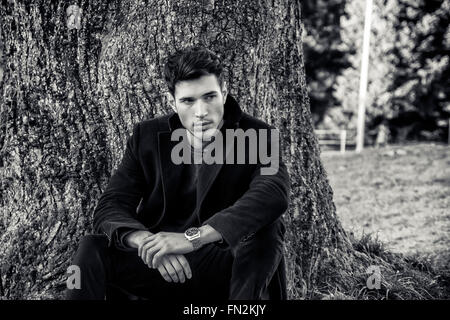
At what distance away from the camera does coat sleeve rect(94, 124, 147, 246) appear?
2.56 m

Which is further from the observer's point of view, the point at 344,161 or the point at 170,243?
the point at 344,161

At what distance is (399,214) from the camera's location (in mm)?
6090

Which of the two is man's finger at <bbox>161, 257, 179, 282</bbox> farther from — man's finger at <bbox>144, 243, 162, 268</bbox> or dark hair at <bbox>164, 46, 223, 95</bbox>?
dark hair at <bbox>164, 46, 223, 95</bbox>

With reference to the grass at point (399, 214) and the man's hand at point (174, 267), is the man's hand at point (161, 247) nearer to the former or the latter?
the man's hand at point (174, 267)

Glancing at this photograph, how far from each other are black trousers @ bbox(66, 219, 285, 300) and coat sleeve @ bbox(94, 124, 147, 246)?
106mm

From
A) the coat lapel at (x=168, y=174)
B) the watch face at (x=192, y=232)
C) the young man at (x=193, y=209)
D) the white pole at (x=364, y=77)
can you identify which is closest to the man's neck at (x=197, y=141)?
the young man at (x=193, y=209)

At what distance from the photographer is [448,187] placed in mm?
7422

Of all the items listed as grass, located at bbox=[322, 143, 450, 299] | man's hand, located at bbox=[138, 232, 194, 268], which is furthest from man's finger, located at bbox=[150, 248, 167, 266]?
grass, located at bbox=[322, 143, 450, 299]

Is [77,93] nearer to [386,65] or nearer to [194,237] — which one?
[194,237]

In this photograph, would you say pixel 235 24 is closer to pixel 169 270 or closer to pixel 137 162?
pixel 137 162

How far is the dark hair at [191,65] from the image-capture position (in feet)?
8.43

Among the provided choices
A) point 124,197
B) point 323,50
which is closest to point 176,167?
point 124,197

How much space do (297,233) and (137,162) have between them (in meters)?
1.43
